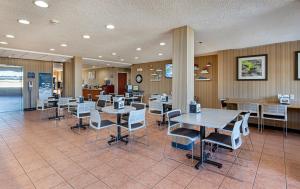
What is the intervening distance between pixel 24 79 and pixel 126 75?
21.9 feet

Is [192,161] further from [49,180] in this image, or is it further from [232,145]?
[49,180]

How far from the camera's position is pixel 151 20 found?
3.10 meters

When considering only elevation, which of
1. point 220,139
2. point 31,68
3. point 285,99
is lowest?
point 220,139

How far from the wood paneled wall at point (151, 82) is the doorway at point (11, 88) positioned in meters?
5.67

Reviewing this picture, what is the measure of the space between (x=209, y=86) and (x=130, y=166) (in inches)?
220

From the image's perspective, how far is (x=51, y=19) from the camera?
3.07 meters

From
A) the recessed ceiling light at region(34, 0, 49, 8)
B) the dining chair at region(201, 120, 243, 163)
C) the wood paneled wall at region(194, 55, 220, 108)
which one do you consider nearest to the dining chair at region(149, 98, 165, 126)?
the dining chair at region(201, 120, 243, 163)

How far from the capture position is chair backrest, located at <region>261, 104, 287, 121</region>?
4.06 metres

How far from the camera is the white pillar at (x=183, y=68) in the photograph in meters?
3.32

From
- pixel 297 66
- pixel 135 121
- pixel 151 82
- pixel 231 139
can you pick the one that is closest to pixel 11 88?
pixel 151 82

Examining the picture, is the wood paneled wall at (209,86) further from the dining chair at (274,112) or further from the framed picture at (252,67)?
the dining chair at (274,112)

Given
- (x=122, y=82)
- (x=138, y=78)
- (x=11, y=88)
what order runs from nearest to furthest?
(x=11, y=88) < (x=138, y=78) < (x=122, y=82)

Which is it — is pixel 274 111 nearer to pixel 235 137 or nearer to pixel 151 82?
pixel 235 137

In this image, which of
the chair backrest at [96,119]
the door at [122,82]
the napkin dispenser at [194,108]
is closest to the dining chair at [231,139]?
the napkin dispenser at [194,108]
